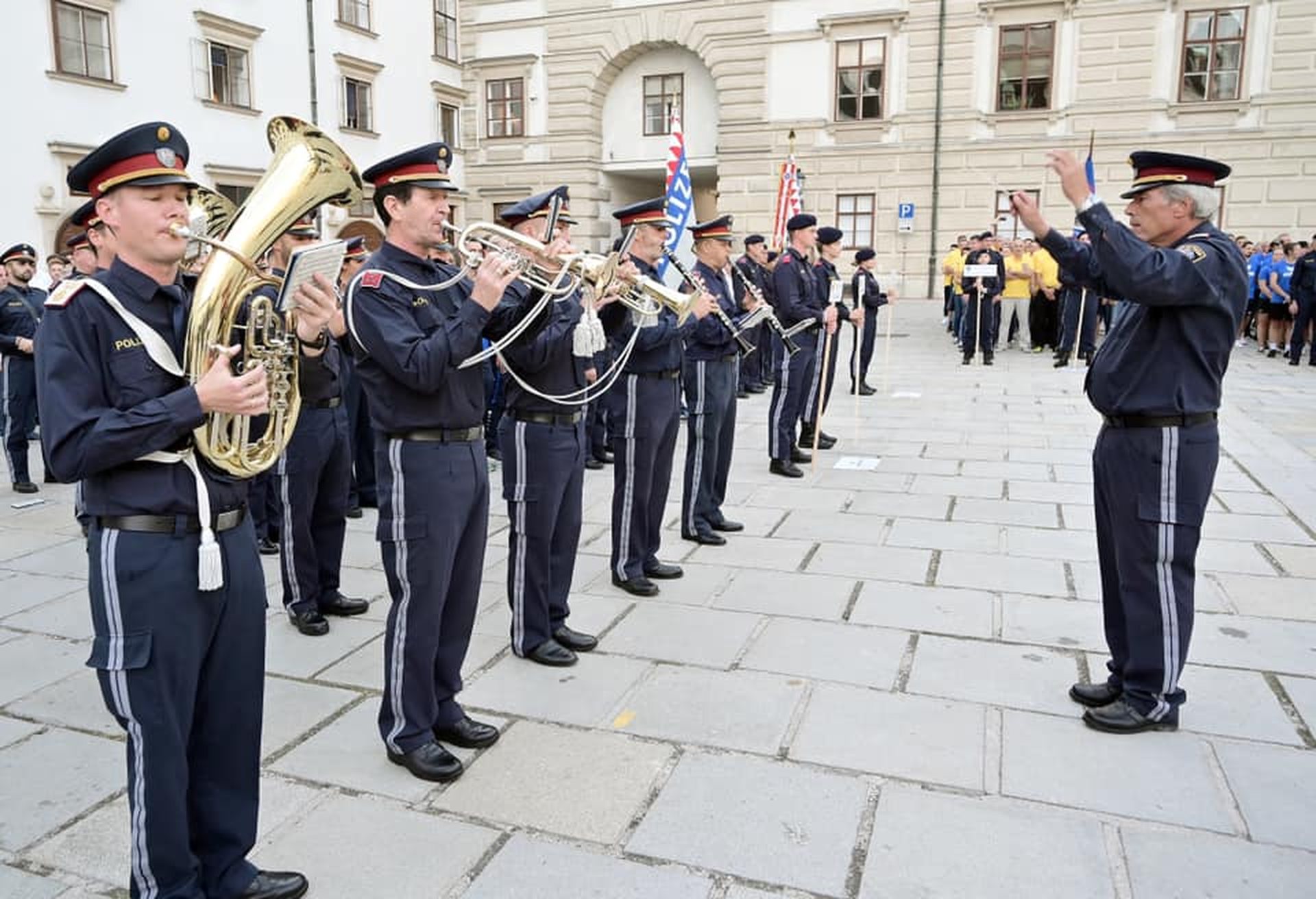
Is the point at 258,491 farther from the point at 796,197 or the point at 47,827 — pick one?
the point at 796,197

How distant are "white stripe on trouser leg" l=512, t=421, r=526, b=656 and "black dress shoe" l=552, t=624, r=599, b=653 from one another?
0.22 meters

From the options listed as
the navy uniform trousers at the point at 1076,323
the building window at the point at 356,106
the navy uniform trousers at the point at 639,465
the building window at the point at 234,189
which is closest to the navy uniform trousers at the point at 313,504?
the navy uniform trousers at the point at 639,465

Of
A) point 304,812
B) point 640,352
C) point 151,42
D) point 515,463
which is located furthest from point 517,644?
point 151,42

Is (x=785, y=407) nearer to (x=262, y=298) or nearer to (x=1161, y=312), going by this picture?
(x=1161, y=312)

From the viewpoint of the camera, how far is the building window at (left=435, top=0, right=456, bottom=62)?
28594 millimetres

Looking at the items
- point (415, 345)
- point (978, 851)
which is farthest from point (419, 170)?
point (978, 851)

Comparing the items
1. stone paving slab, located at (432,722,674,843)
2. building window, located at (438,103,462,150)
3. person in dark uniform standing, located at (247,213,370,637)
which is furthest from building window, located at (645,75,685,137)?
stone paving slab, located at (432,722,674,843)

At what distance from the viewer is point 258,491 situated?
6.25 m

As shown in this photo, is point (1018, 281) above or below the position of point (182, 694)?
above

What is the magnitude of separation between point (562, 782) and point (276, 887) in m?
1.01

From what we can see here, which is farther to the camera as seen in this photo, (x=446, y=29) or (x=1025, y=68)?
(x=446, y=29)

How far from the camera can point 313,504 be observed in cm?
531

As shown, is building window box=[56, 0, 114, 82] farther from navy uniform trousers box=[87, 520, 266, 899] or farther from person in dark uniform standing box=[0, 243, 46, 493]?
navy uniform trousers box=[87, 520, 266, 899]

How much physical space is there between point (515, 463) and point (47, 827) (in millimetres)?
2190
